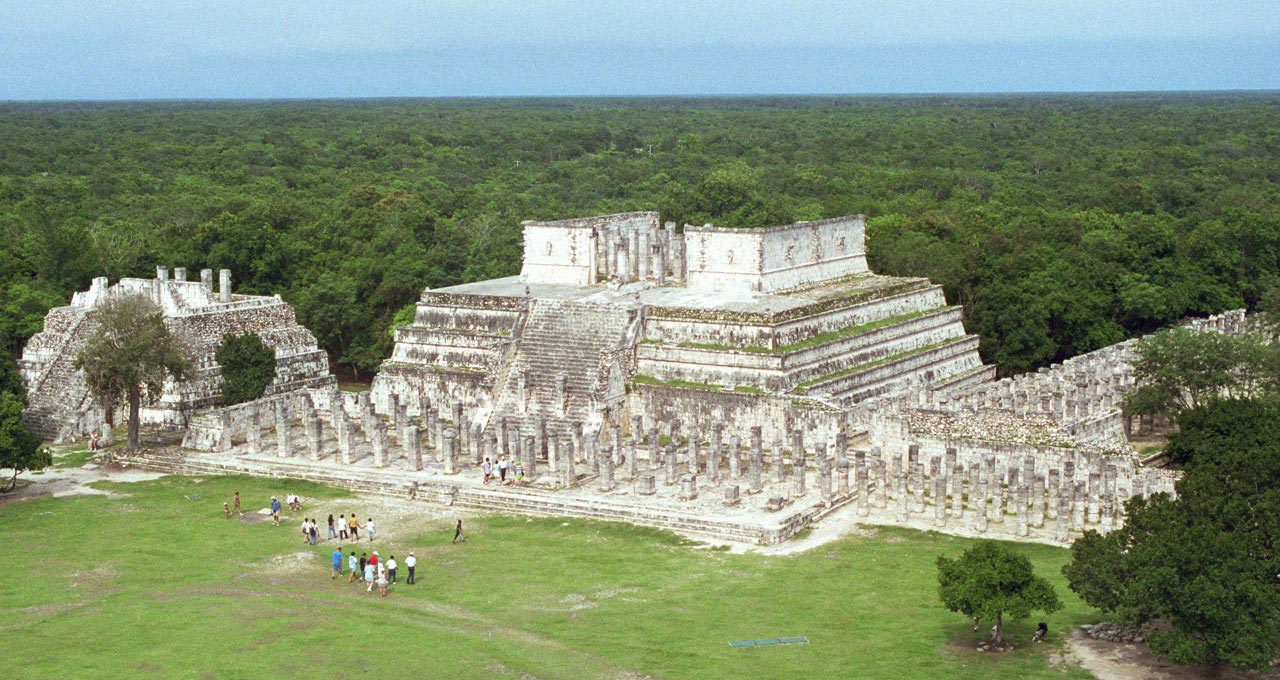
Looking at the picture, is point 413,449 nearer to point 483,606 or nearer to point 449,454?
point 449,454

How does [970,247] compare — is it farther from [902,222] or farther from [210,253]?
[210,253]

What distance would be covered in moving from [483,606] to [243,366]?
17.3 m

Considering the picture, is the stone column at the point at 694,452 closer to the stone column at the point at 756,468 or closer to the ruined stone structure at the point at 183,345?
the stone column at the point at 756,468

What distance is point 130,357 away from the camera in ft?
116

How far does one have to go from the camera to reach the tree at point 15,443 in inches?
1256

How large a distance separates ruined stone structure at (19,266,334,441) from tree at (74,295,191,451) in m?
2.20

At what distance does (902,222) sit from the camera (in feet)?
185

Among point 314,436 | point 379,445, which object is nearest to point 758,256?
point 379,445

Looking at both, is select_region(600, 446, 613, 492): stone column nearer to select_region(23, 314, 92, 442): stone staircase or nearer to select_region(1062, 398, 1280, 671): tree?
select_region(1062, 398, 1280, 671): tree

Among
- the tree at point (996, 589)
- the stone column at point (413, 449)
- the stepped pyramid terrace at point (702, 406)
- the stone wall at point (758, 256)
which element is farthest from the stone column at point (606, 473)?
the tree at point (996, 589)

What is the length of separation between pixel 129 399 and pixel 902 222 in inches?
1184

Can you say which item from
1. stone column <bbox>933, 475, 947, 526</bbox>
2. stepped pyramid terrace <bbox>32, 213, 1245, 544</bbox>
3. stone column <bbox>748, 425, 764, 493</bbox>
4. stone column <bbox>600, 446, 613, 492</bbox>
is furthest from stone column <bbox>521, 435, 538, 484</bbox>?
stone column <bbox>933, 475, 947, 526</bbox>

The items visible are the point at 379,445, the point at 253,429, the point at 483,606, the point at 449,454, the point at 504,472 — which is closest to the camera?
the point at 483,606

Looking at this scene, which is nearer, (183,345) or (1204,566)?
(1204,566)
